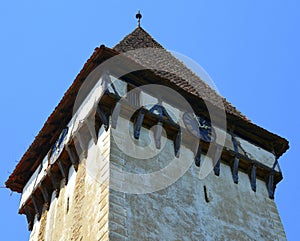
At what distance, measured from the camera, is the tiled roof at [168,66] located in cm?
1420

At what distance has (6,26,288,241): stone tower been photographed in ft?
35.3

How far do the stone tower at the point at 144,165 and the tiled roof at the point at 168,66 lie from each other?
0.25 meters

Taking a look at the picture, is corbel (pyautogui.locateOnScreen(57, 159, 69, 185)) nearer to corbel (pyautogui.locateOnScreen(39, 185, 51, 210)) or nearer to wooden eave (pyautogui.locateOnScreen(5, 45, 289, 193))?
corbel (pyautogui.locateOnScreen(39, 185, 51, 210))

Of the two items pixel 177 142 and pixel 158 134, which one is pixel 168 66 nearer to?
pixel 177 142

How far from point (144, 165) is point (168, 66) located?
4.39 m

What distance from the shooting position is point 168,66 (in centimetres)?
1526

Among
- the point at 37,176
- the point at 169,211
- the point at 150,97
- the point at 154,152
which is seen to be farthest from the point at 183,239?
the point at 37,176

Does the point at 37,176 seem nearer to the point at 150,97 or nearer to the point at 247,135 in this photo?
the point at 150,97

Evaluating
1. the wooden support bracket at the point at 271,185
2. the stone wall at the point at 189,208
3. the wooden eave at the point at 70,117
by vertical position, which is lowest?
the stone wall at the point at 189,208

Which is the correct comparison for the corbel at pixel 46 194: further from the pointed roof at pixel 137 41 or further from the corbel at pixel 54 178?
the pointed roof at pixel 137 41

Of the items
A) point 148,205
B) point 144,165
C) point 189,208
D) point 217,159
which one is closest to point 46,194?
point 144,165

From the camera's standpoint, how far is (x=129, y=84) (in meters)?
12.3

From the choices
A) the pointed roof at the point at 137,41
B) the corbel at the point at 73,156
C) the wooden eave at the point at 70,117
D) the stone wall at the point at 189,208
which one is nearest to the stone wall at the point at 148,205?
the stone wall at the point at 189,208

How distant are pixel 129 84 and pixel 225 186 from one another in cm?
259
